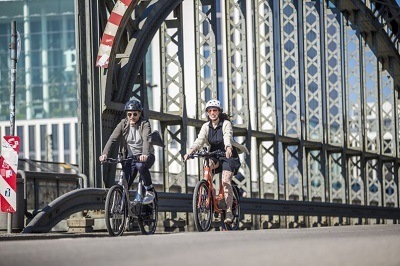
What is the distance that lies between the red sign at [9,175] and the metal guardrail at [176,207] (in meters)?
0.41

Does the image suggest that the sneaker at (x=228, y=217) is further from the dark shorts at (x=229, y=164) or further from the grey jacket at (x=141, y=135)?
the grey jacket at (x=141, y=135)

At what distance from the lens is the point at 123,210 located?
12875mm

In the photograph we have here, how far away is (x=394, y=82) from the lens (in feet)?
125

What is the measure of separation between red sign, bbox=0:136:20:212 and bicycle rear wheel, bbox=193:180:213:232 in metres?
2.07

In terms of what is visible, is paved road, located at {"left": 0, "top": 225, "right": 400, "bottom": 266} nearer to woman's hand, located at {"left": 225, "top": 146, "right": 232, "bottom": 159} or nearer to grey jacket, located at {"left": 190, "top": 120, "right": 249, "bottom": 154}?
woman's hand, located at {"left": 225, "top": 146, "right": 232, "bottom": 159}

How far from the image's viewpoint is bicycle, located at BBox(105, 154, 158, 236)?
12500 mm

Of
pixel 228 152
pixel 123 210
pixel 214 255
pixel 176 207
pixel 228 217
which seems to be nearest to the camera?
pixel 214 255

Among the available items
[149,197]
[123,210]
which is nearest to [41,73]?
[149,197]

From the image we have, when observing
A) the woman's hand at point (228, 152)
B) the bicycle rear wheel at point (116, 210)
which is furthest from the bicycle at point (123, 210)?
the woman's hand at point (228, 152)

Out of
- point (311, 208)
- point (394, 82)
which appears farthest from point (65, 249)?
point (394, 82)

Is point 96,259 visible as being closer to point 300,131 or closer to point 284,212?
point 284,212

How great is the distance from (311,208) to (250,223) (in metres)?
1.32

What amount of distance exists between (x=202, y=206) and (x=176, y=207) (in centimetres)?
356

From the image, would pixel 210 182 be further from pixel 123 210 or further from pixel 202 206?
pixel 123 210
